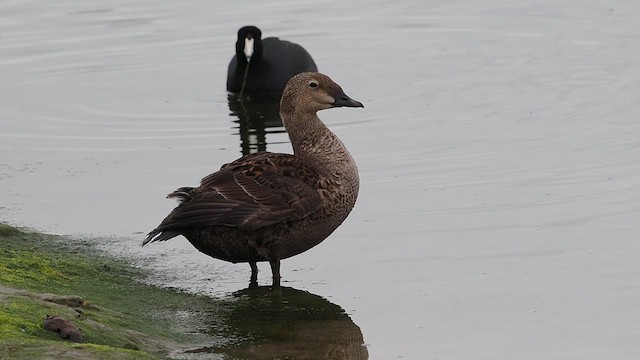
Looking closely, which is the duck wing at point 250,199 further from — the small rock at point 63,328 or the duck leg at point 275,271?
the small rock at point 63,328

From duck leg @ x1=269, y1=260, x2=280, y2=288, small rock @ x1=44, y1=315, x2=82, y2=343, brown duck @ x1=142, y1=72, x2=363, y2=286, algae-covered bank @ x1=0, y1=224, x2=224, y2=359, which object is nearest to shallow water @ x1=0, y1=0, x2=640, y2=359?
duck leg @ x1=269, y1=260, x2=280, y2=288

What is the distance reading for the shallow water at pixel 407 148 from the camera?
9227 millimetres

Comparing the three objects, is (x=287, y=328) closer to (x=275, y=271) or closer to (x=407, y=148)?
(x=275, y=271)

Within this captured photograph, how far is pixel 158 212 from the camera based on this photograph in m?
11.6

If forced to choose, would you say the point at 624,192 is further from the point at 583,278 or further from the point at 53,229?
the point at 53,229

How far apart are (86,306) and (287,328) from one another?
4.18ft

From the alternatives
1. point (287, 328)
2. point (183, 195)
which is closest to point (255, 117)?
point (183, 195)

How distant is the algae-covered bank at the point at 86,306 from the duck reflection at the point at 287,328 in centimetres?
18

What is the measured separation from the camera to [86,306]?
8156 millimetres

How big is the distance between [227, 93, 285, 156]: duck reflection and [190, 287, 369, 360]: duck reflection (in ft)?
15.5

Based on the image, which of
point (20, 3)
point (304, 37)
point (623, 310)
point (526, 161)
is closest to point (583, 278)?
point (623, 310)

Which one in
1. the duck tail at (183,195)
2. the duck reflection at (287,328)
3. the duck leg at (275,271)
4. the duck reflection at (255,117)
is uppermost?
the duck tail at (183,195)

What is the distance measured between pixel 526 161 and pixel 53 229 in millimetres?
4411

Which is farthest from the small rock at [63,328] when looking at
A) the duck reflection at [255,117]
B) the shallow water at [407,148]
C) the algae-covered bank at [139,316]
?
the duck reflection at [255,117]
